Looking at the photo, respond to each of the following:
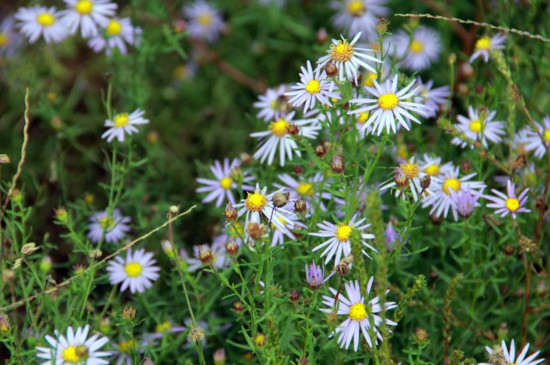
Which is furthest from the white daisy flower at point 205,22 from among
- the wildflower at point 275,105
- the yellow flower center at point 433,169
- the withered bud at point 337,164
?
the withered bud at point 337,164

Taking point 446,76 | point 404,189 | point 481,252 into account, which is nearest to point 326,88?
point 404,189

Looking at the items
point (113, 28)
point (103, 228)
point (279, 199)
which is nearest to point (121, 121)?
point (103, 228)

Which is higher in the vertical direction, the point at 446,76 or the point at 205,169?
the point at 446,76

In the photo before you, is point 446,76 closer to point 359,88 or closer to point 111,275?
point 359,88

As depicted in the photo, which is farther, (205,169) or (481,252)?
(205,169)

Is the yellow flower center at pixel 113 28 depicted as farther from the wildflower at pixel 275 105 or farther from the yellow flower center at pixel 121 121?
the wildflower at pixel 275 105

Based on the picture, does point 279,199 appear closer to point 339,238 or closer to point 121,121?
point 339,238
